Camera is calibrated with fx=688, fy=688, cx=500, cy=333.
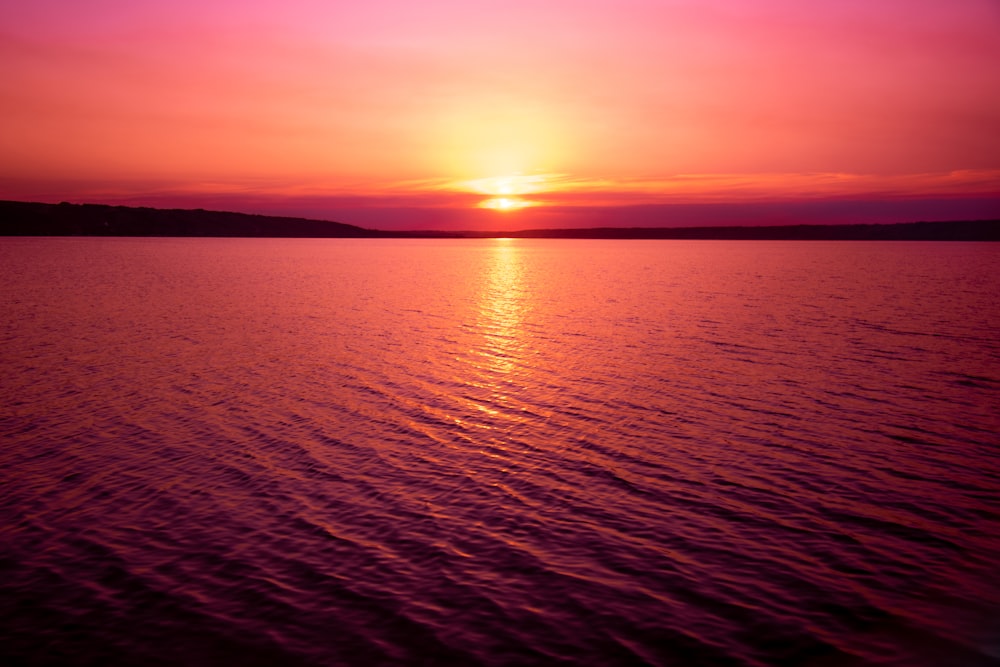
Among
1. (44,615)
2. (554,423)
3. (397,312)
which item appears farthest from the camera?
(397,312)

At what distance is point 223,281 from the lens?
11156 cm

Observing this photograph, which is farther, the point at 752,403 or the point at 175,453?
the point at 752,403

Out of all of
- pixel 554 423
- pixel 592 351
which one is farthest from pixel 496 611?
pixel 592 351

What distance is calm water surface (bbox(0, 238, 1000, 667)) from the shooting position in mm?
13656

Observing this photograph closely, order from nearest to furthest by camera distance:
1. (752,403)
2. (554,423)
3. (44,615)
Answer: (44,615) → (554,423) → (752,403)

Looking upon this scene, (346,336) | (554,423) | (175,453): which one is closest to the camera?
(175,453)

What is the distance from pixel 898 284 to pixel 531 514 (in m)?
111

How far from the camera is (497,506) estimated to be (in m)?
20.1

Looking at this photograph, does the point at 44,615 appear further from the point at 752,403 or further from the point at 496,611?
the point at 752,403

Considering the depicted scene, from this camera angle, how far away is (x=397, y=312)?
238 ft

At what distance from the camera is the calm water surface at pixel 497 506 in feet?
44.8

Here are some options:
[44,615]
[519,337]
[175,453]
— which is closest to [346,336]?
[519,337]

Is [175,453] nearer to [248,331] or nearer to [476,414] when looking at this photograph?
[476,414]

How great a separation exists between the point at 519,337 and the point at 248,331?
21986 millimetres
